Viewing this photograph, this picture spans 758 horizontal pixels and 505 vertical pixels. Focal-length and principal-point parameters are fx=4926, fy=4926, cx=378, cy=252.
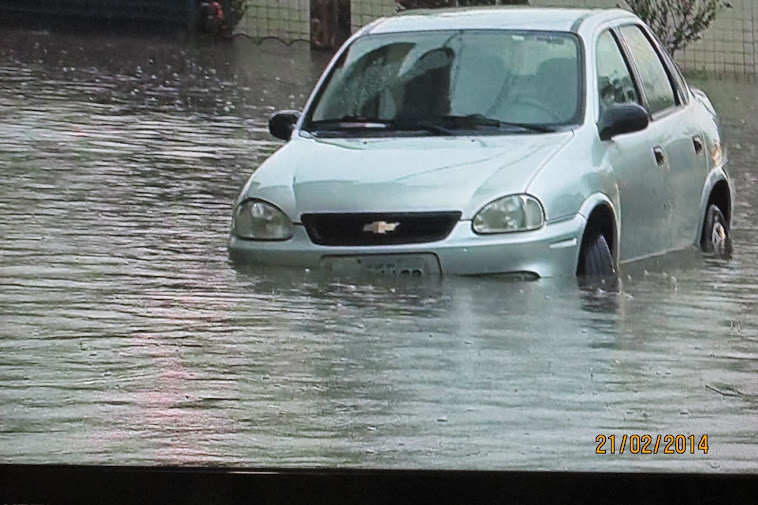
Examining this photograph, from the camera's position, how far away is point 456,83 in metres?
9.27

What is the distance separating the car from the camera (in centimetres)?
920

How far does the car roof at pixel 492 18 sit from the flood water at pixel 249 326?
0.61 ft

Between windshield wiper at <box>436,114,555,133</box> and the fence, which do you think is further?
windshield wiper at <box>436,114,555,133</box>

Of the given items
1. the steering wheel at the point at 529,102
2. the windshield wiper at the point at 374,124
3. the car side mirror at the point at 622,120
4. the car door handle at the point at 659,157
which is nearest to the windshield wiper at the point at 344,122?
the windshield wiper at the point at 374,124

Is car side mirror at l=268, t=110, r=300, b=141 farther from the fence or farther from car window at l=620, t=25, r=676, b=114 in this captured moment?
car window at l=620, t=25, r=676, b=114

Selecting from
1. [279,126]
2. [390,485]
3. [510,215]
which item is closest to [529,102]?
[510,215]

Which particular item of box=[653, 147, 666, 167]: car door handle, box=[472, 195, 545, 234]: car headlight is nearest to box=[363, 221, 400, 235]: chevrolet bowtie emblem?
box=[472, 195, 545, 234]: car headlight

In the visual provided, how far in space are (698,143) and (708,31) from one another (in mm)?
277

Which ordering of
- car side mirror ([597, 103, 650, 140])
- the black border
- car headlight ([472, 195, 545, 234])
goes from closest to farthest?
1. the black border
2. car headlight ([472, 195, 545, 234])
3. car side mirror ([597, 103, 650, 140])

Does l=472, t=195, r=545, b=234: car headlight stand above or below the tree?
below

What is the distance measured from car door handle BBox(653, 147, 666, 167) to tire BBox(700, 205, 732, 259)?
0.14m

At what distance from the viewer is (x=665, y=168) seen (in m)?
9.38

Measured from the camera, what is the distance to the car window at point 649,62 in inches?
365

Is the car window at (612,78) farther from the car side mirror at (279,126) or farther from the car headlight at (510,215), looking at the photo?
the car side mirror at (279,126)
